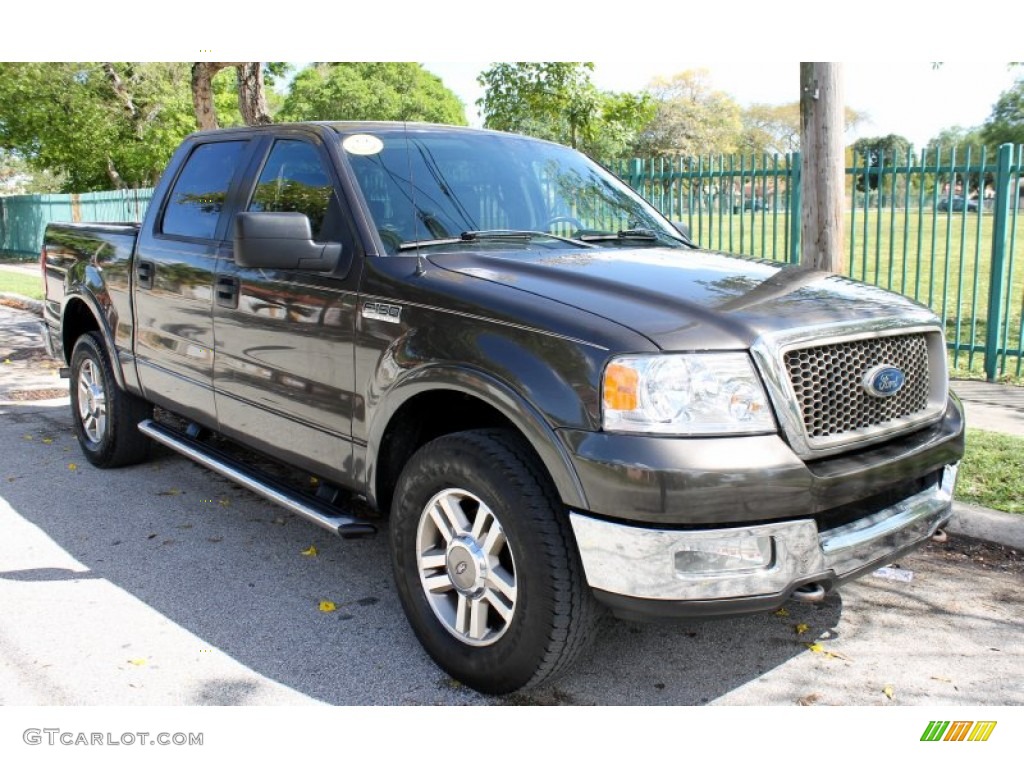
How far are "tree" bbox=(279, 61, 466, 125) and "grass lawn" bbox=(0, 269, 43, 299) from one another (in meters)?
26.2

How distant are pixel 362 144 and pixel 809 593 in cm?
258

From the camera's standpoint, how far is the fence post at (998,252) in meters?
8.14

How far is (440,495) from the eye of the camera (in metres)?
3.23

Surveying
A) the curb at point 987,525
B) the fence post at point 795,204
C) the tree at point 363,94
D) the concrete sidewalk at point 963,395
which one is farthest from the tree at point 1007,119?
the curb at point 987,525

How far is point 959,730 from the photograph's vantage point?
3098 mm

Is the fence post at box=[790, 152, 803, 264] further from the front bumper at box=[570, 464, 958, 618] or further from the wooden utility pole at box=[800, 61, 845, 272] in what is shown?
the front bumper at box=[570, 464, 958, 618]

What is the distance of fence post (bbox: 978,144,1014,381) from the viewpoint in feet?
26.7

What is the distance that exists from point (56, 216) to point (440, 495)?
2714 cm

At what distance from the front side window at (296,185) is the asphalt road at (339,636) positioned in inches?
63.8

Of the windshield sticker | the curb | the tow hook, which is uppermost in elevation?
the windshield sticker

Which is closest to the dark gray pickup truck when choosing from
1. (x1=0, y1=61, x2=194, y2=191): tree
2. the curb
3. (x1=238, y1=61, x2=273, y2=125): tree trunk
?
the curb

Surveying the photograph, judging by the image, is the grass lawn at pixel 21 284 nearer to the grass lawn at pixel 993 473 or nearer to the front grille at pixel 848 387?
the grass lawn at pixel 993 473

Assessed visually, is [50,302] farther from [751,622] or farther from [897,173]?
[897,173]

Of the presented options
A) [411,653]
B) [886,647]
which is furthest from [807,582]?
[411,653]
